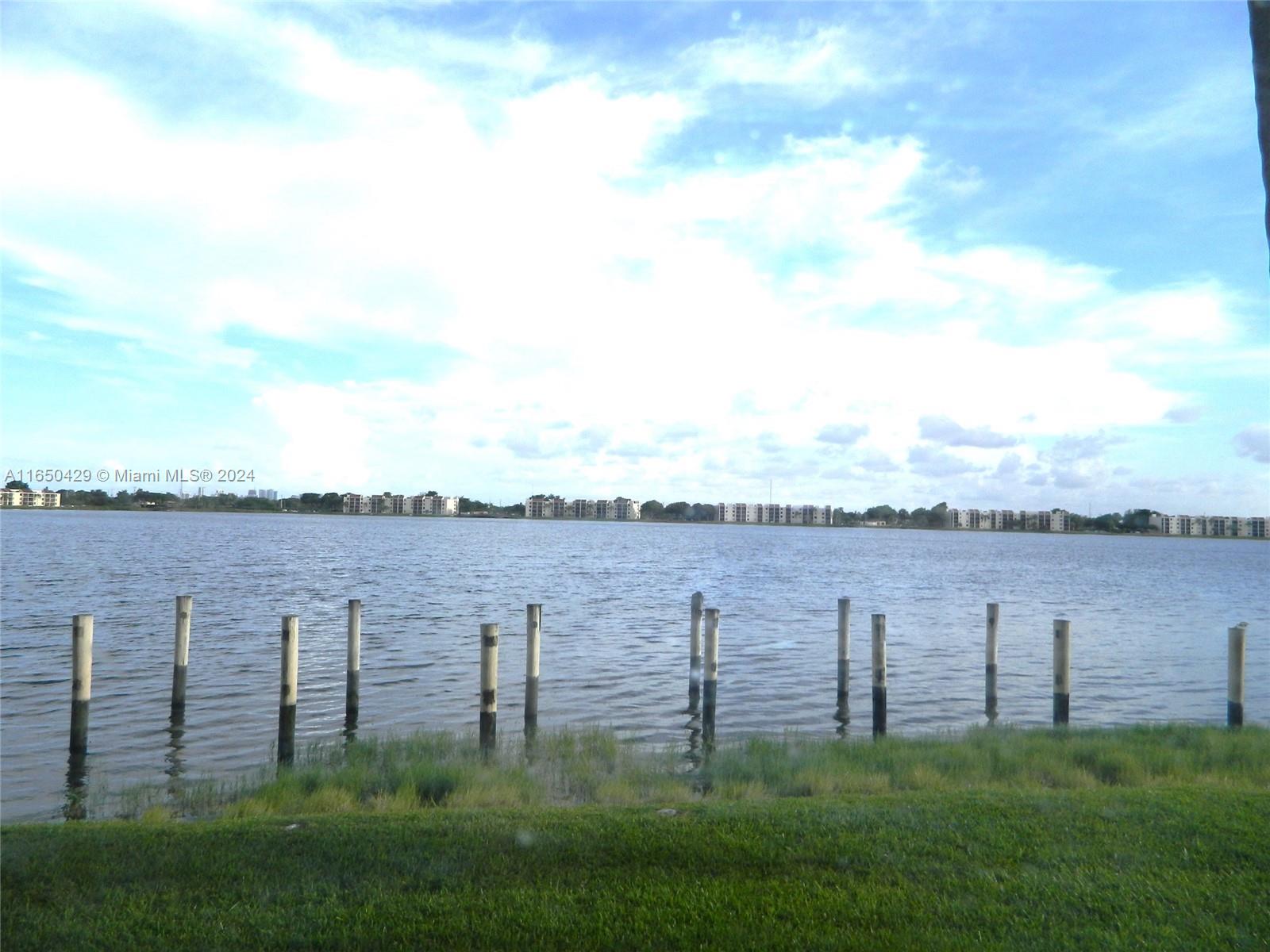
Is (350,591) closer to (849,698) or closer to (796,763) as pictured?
(849,698)

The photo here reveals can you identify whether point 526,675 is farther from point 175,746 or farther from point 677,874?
point 677,874

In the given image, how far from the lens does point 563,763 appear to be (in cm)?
1295

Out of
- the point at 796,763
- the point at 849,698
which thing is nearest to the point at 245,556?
the point at 849,698

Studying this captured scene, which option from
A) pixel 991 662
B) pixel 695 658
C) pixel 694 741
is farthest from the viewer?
pixel 991 662

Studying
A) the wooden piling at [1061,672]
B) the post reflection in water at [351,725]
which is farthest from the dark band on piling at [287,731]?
the wooden piling at [1061,672]

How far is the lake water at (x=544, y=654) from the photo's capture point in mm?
16531

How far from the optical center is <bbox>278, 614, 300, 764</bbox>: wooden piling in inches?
554

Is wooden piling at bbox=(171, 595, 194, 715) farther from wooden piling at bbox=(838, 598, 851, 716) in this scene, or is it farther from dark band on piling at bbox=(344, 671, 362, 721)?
wooden piling at bbox=(838, 598, 851, 716)

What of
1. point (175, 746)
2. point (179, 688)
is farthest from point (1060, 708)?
point (179, 688)

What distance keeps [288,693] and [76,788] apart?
276 cm

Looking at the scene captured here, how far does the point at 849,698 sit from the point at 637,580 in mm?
32006

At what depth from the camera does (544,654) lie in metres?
24.7

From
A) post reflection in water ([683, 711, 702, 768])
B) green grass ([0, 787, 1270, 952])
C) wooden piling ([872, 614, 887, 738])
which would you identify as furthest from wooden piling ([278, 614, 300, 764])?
wooden piling ([872, 614, 887, 738])

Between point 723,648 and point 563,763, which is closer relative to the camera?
point 563,763
